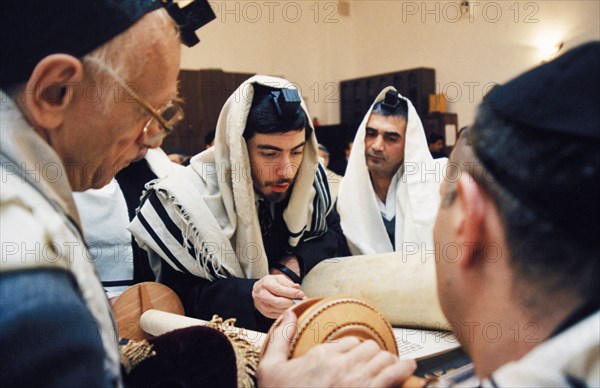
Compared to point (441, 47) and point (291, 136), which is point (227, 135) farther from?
point (441, 47)

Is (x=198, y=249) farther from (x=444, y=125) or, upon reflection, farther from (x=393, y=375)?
(x=444, y=125)

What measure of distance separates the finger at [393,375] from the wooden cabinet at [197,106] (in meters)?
8.73

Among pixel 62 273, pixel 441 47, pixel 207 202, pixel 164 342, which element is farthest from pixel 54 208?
pixel 441 47

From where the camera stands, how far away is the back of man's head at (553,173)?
2.76ft

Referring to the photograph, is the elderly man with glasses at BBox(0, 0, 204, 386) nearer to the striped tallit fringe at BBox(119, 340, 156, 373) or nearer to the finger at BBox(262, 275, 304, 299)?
the striped tallit fringe at BBox(119, 340, 156, 373)

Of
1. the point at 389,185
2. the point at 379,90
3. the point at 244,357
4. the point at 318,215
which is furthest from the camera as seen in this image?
the point at 379,90

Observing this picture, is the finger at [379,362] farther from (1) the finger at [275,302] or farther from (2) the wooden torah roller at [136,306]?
(2) the wooden torah roller at [136,306]

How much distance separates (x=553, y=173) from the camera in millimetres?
855

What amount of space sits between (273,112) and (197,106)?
24.0ft

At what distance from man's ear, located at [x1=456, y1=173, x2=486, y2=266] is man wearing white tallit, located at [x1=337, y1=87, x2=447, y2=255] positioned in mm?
2263

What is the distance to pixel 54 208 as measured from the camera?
3.44ft

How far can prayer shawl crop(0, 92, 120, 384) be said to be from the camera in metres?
0.92

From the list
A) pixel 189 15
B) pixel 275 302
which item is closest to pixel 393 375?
pixel 189 15

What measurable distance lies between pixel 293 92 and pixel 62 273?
6.48ft
